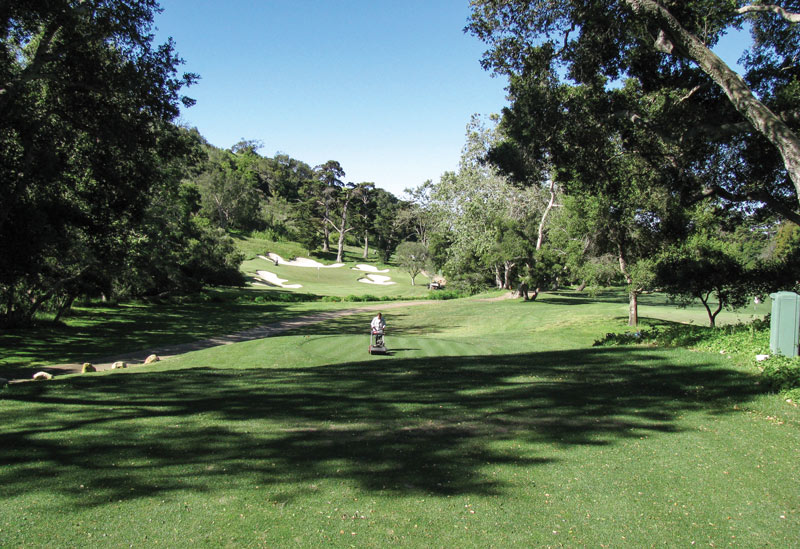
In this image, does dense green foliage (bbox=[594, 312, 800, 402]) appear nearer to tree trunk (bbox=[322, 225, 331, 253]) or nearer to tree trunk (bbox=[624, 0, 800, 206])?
tree trunk (bbox=[624, 0, 800, 206])

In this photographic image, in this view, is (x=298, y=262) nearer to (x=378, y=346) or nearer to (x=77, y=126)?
(x=378, y=346)

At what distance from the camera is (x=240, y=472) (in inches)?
191

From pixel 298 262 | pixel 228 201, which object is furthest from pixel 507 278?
pixel 228 201

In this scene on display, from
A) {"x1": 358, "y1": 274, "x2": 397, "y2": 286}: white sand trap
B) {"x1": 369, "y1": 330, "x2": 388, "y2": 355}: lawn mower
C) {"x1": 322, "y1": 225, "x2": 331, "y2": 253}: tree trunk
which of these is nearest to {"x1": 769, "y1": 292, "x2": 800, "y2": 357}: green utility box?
{"x1": 369, "y1": 330, "x2": 388, "y2": 355}: lawn mower

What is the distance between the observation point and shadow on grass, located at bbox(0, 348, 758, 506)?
187 inches

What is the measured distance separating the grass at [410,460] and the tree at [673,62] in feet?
19.4

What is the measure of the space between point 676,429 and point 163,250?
31576 mm

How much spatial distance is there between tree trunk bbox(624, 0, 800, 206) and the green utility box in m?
2.15

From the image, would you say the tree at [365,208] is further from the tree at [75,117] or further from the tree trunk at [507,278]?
the tree at [75,117]

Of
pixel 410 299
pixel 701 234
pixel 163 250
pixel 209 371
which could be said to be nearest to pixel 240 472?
pixel 209 371

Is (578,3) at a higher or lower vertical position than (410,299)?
higher

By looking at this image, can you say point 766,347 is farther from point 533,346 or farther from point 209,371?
point 209,371

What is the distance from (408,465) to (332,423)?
1795 millimetres

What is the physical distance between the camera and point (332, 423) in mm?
6516
